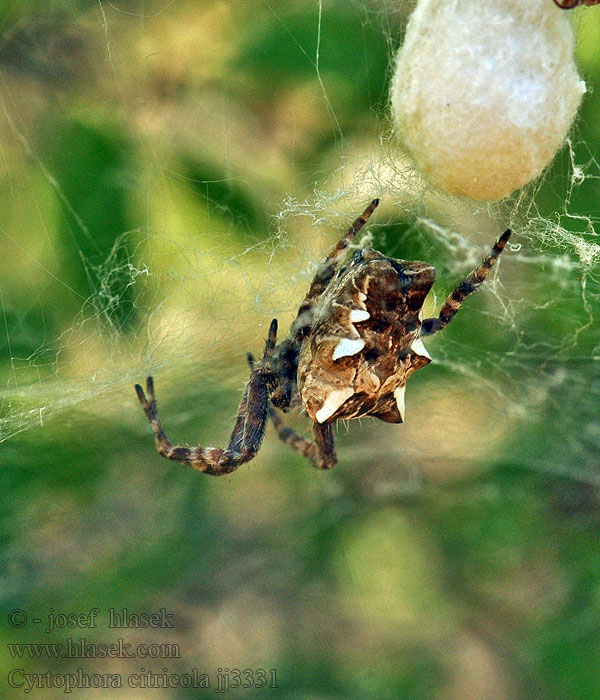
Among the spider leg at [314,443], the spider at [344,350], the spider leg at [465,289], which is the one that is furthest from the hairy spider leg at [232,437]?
the spider leg at [465,289]

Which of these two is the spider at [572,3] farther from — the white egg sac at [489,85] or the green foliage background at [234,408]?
the green foliage background at [234,408]

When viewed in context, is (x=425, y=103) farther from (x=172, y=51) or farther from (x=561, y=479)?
(x=561, y=479)

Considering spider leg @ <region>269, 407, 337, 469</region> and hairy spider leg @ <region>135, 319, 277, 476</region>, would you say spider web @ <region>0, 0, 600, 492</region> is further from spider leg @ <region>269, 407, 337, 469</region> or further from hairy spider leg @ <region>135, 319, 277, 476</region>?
spider leg @ <region>269, 407, 337, 469</region>

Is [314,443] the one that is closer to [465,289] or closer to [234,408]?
[234,408]

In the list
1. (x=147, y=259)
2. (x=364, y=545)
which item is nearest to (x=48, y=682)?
(x=364, y=545)

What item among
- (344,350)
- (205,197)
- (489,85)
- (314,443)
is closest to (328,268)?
(344,350)

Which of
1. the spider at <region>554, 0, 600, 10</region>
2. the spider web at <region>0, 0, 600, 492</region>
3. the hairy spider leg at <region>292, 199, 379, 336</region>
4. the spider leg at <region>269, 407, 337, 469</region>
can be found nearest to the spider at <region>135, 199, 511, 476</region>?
the hairy spider leg at <region>292, 199, 379, 336</region>
